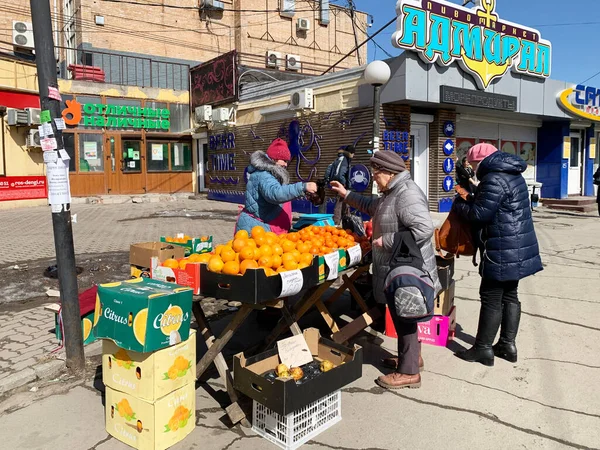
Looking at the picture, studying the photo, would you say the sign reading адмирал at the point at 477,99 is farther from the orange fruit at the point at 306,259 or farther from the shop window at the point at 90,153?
the shop window at the point at 90,153

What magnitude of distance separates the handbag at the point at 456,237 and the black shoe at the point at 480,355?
2.69 feet

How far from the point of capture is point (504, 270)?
393 centimetres

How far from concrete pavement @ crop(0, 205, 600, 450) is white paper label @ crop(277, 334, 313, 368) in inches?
18.5

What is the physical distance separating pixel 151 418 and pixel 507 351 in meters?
2.99

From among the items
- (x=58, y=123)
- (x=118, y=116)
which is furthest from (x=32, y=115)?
(x=58, y=123)

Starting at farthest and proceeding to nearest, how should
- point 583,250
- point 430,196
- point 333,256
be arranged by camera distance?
point 430,196
point 583,250
point 333,256

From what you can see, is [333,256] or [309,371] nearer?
[309,371]

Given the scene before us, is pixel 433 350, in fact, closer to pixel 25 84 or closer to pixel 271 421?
pixel 271 421

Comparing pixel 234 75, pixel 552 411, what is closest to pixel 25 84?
pixel 234 75

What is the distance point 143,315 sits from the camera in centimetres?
272

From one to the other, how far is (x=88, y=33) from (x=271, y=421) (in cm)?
2619

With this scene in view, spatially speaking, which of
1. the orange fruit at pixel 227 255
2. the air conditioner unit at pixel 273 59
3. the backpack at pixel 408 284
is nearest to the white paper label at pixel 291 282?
the orange fruit at pixel 227 255

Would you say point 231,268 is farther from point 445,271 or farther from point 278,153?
point 445,271

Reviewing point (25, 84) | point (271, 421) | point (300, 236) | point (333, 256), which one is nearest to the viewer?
point (271, 421)
